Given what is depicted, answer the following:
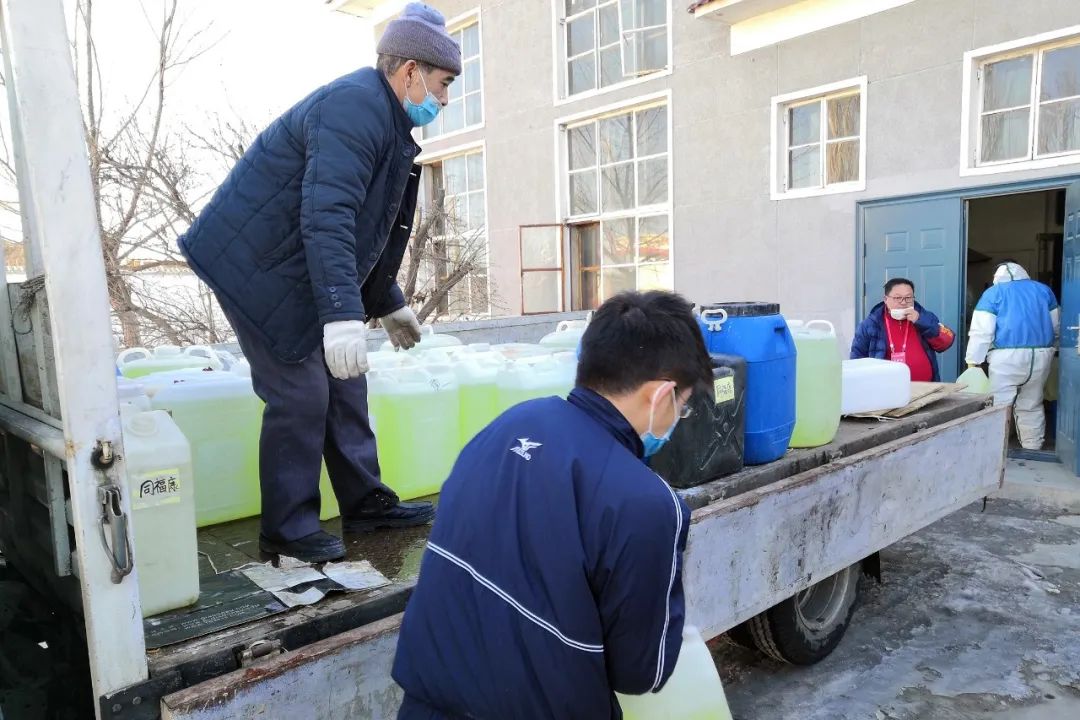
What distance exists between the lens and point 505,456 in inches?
52.7

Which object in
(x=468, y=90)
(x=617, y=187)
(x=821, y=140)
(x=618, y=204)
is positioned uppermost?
(x=468, y=90)

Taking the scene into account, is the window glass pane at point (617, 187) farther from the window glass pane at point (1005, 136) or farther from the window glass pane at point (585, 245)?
the window glass pane at point (1005, 136)

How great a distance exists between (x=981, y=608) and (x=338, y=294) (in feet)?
12.4

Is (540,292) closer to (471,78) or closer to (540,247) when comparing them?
(540,247)

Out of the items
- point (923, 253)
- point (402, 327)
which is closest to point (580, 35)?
point (923, 253)

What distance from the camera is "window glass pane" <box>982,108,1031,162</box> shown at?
6785mm

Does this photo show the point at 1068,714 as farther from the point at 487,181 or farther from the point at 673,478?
the point at 487,181

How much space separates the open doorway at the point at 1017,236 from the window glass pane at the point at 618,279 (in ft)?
14.7

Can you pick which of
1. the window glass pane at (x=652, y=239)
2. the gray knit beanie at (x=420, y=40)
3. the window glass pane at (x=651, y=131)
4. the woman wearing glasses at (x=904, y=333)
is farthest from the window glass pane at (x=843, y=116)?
the gray knit beanie at (x=420, y=40)

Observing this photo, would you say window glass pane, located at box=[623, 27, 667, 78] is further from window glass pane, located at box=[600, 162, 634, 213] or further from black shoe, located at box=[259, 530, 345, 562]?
black shoe, located at box=[259, 530, 345, 562]

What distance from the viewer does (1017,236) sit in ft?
35.3

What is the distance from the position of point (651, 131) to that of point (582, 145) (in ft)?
4.41

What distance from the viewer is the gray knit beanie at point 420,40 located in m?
2.25

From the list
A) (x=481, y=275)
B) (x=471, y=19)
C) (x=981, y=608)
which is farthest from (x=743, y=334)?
(x=471, y=19)
